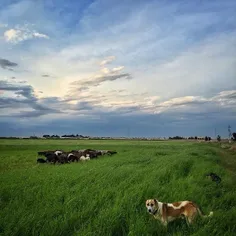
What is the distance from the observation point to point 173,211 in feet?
27.1

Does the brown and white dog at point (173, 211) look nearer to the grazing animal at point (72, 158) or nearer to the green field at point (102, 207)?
the green field at point (102, 207)

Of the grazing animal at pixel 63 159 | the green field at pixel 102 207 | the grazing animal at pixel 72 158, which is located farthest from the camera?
the grazing animal at pixel 72 158

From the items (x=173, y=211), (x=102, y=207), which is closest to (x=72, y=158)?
(x=102, y=207)

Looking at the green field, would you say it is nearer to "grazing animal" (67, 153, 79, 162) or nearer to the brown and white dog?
the brown and white dog

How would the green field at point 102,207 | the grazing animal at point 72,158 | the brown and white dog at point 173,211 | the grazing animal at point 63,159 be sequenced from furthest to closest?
the grazing animal at point 72,158 < the grazing animal at point 63,159 < the brown and white dog at point 173,211 < the green field at point 102,207

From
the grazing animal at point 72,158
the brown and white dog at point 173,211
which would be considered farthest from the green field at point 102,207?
the grazing animal at point 72,158

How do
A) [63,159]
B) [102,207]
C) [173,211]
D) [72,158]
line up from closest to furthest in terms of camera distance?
[173,211]
[102,207]
[63,159]
[72,158]

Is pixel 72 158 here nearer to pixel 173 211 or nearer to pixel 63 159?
pixel 63 159

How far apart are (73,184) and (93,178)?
1173 mm

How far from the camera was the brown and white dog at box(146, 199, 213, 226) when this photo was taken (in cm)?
812

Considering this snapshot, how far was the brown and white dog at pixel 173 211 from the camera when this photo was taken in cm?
812

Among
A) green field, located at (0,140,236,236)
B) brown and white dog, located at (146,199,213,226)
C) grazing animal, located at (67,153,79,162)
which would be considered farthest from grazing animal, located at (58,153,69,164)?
brown and white dog, located at (146,199,213,226)

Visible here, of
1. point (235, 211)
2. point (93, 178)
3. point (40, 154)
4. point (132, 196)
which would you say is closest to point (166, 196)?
point (132, 196)

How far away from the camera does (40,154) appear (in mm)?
37125
